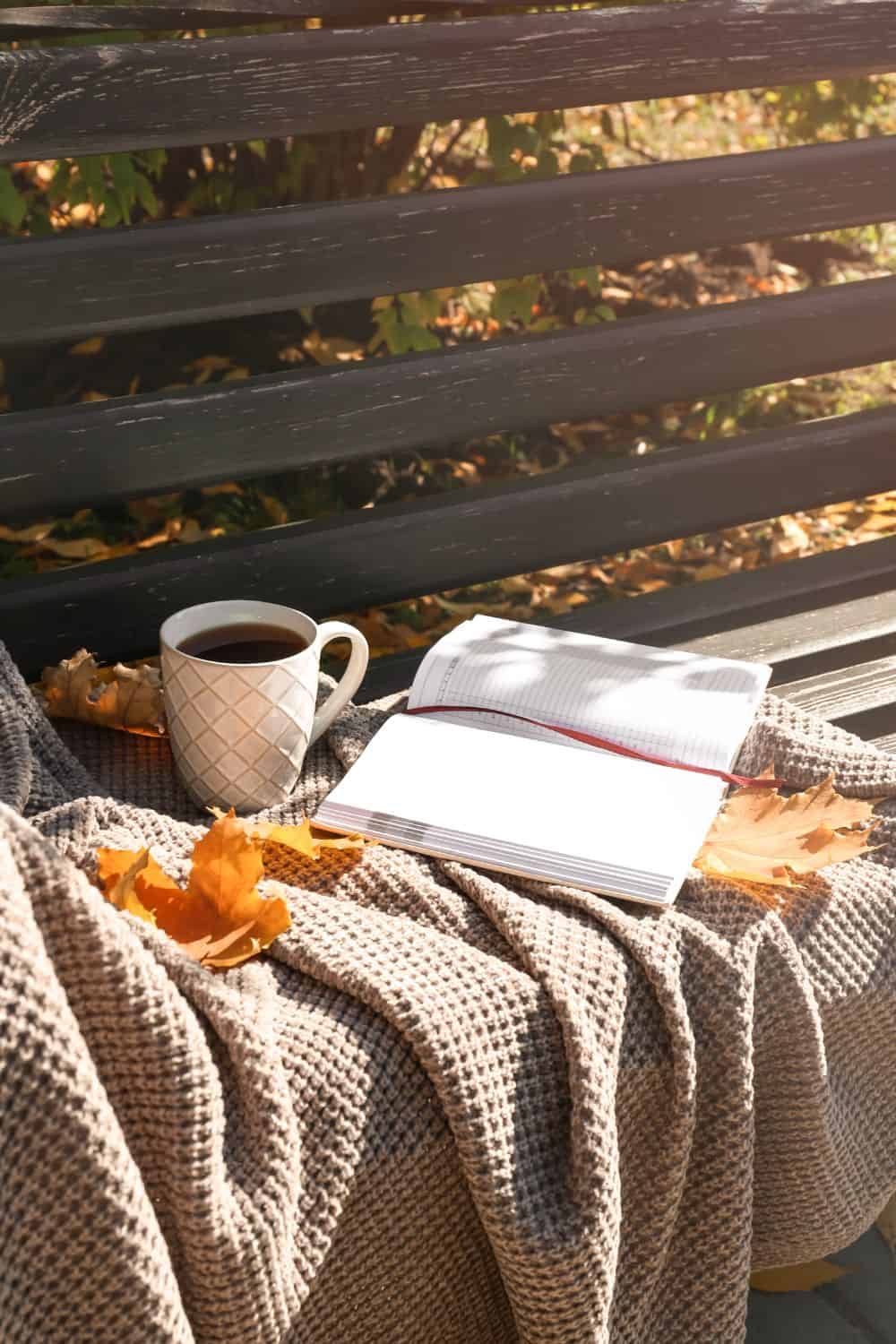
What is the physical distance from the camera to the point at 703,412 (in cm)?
440

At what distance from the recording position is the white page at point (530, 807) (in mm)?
1631

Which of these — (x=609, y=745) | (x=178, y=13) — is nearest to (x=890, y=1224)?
(x=609, y=745)

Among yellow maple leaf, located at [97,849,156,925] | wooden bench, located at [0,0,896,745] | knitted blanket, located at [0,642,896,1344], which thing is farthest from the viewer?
wooden bench, located at [0,0,896,745]

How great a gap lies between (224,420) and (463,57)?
64 centimetres

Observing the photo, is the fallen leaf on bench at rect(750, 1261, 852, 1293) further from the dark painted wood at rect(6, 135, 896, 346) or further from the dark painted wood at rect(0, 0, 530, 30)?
the dark painted wood at rect(0, 0, 530, 30)

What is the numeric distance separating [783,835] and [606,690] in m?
0.32

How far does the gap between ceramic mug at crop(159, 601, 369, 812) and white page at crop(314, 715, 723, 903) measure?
10 centimetres

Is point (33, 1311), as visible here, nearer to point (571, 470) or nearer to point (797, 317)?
point (571, 470)

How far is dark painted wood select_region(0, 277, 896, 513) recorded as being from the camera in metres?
2.12

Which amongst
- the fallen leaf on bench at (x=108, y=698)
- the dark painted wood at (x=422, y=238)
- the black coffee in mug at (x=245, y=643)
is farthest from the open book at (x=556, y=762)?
A: the dark painted wood at (x=422, y=238)

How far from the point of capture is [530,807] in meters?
1.71

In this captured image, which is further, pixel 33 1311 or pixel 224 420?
pixel 224 420

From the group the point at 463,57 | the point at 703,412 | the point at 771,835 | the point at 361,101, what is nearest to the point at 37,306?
the point at 361,101

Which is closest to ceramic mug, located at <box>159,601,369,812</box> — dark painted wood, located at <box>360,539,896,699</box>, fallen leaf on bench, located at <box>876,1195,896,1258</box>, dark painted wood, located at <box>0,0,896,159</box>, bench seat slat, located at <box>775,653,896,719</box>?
dark painted wood, located at <box>360,539,896,699</box>
